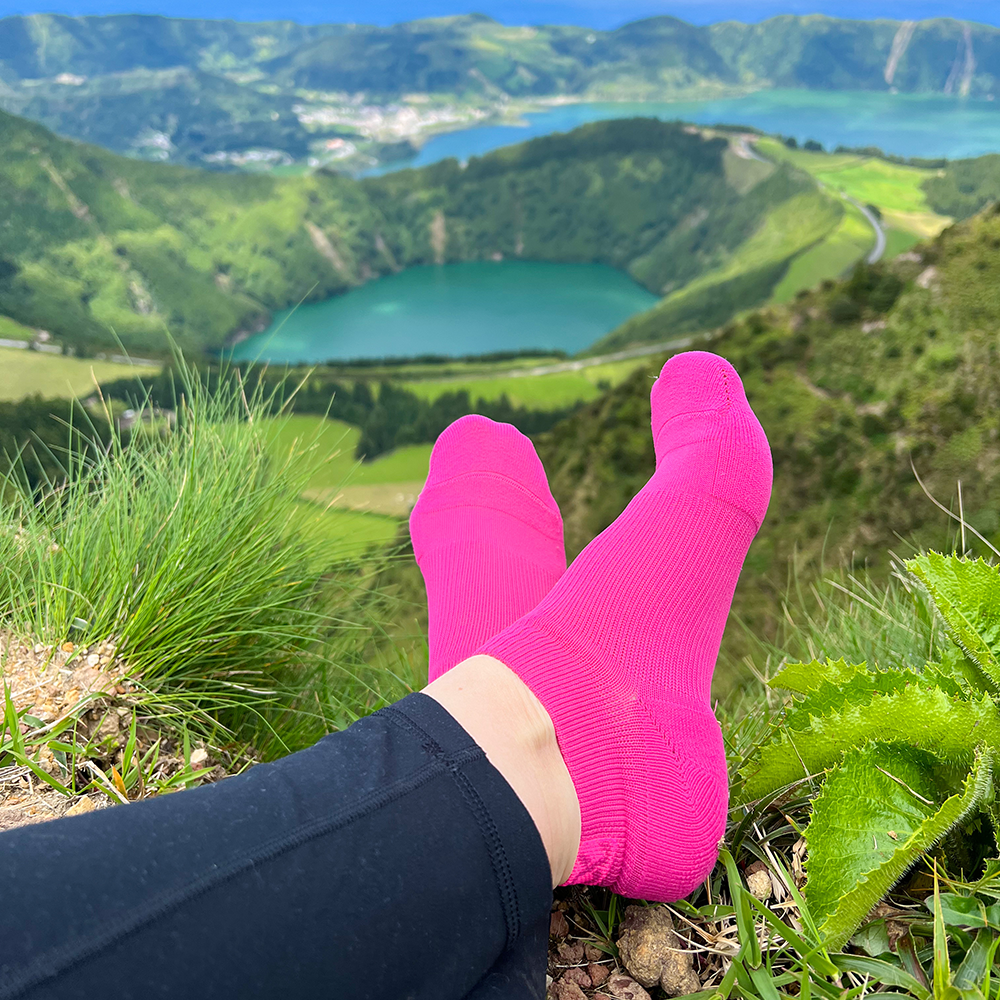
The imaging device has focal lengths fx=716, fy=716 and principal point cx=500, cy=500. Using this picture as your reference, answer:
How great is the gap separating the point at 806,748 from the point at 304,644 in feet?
3.14

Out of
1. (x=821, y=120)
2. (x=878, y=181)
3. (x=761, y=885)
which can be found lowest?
(x=761, y=885)

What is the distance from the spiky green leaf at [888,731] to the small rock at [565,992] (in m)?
0.35

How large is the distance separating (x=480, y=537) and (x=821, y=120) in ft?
556

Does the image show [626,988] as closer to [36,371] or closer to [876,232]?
[36,371]

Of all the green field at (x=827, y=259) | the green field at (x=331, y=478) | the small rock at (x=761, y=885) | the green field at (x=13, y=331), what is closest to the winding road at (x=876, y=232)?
the green field at (x=827, y=259)

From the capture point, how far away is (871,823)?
0.83 meters

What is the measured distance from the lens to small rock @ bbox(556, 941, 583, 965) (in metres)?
0.93

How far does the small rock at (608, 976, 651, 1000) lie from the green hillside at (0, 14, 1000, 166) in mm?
157935

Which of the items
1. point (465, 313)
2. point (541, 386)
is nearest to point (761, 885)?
point (541, 386)

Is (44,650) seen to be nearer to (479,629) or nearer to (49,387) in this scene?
(479,629)

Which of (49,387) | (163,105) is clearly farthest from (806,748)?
(163,105)

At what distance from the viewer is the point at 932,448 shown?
29969 millimetres

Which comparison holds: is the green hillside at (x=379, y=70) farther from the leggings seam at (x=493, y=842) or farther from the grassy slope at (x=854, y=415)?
the leggings seam at (x=493, y=842)

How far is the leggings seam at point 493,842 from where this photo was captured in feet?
2.57
